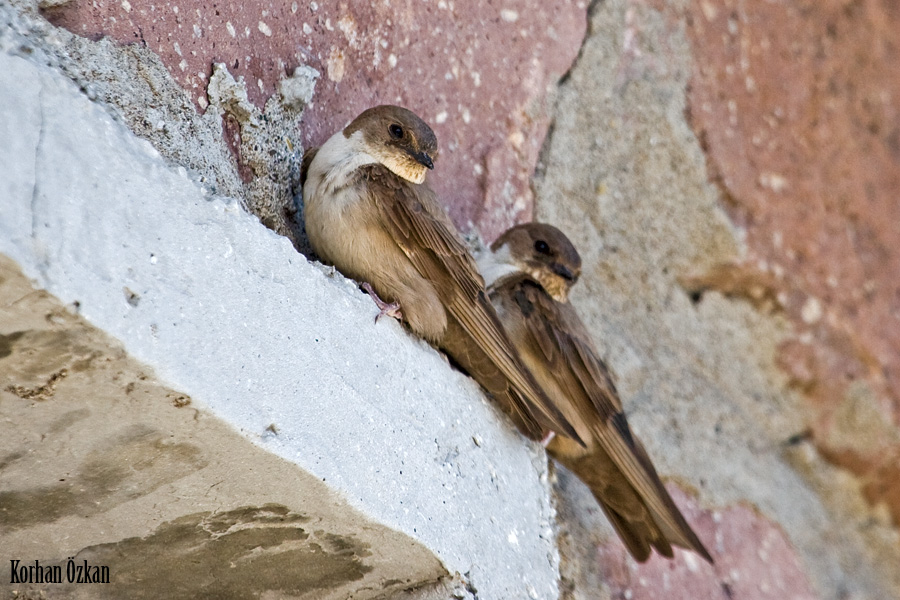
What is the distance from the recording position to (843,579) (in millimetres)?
2521

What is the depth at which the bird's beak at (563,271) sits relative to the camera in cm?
249

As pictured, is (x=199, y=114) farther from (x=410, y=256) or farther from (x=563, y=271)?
(x=563, y=271)

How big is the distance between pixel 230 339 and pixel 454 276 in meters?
0.71

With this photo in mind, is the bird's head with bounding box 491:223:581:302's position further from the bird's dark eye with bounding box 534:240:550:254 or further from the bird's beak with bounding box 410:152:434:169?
the bird's beak with bounding box 410:152:434:169

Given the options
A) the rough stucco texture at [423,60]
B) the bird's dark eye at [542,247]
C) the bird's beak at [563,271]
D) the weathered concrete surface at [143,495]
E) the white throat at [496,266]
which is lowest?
the weathered concrete surface at [143,495]

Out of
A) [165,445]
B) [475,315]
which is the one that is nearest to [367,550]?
[165,445]

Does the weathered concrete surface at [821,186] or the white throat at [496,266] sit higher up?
the weathered concrete surface at [821,186]

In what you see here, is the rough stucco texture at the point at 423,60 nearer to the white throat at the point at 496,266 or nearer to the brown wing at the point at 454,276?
the white throat at the point at 496,266

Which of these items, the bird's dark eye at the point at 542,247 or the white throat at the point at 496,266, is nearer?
the white throat at the point at 496,266

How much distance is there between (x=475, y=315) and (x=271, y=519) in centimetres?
61

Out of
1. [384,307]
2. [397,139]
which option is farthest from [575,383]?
[384,307]

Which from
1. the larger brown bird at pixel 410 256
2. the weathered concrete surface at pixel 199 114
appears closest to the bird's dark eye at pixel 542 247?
the larger brown bird at pixel 410 256

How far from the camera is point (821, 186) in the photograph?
2854mm

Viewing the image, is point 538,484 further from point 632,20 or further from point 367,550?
point 632,20
